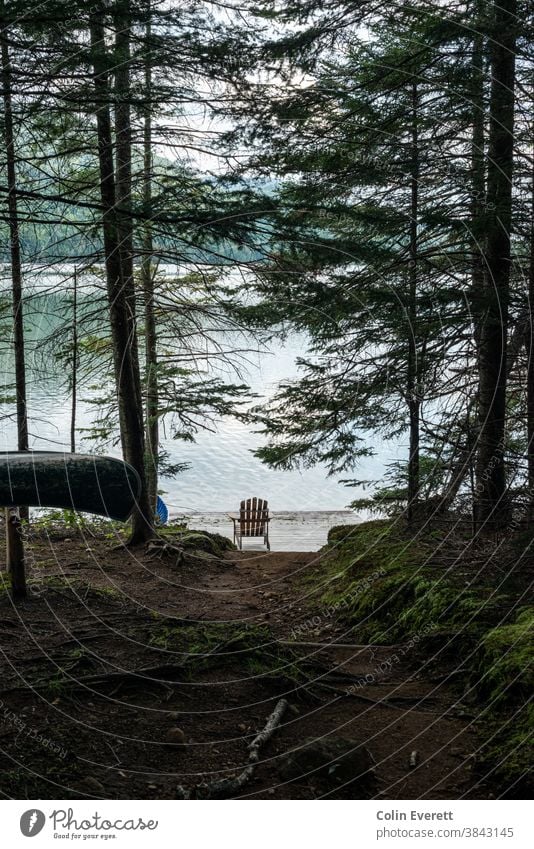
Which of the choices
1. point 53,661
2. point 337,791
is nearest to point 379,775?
point 337,791

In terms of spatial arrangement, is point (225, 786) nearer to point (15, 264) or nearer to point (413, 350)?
point (413, 350)

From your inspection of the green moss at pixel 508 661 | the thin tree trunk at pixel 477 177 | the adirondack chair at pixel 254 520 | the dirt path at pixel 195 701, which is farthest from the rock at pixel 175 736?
the adirondack chair at pixel 254 520

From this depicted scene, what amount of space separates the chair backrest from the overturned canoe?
11.1 m

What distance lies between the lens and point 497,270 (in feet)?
23.2

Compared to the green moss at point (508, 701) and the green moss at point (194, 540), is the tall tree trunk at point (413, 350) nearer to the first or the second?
the green moss at point (508, 701)

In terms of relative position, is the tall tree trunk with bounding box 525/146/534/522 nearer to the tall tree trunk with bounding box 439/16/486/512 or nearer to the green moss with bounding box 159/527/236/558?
the tall tree trunk with bounding box 439/16/486/512

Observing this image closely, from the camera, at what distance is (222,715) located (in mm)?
4516

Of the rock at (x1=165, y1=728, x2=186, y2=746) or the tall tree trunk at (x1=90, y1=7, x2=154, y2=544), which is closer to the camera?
the rock at (x1=165, y1=728, x2=186, y2=746)

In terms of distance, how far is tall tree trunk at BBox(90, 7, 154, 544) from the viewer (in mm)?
A: 7684

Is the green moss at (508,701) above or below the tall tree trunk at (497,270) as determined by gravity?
below

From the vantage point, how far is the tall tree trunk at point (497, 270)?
253 inches

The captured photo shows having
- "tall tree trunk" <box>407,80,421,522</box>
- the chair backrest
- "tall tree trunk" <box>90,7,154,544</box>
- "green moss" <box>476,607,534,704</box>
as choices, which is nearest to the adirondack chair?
the chair backrest

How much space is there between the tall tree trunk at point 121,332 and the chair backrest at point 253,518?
226 inches

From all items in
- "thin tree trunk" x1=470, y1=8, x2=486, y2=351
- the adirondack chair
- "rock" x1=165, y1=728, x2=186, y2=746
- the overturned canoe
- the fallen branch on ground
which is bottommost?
the fallen branch on ground
